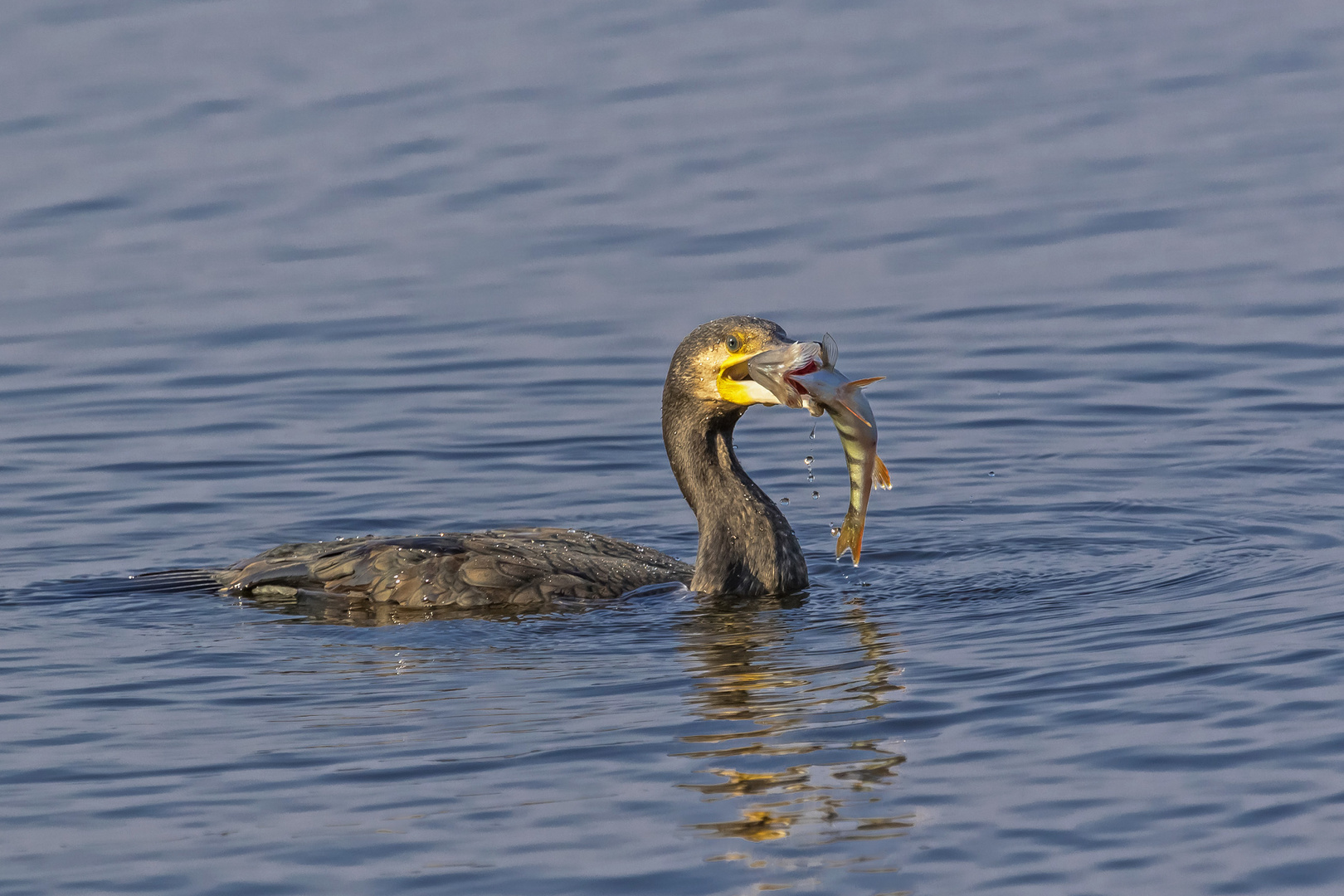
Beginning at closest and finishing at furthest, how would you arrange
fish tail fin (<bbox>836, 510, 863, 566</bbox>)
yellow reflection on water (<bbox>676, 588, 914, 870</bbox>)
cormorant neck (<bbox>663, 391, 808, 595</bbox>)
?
1. yellow reflection on water (<bbox>676, 588, 914, 870</bbox>)
2. fish tail fin (<bbox>836, 510, 863, 566</bbox>)
3. cormorant neck (<bbox>663, 391, 808, 595</bbox>)

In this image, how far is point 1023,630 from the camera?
8.99 m

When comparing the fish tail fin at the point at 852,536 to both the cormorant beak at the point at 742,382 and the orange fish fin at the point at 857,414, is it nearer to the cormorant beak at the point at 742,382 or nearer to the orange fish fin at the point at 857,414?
the orange fish fin at the point at 857,414

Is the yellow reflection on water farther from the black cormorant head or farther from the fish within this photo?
the black cormorant head

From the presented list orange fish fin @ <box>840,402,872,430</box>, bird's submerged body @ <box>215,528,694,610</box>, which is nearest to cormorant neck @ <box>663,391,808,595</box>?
bird's submerged body @ <box>215,528,694,610</box>

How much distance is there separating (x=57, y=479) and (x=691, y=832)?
6.81 m

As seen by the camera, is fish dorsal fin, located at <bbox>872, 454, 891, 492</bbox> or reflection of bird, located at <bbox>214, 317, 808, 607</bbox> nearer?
fish dorsal fin, located at <bbox>872, 454, 891, 492</bbox>

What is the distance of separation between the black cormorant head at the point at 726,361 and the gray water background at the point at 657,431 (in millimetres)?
996

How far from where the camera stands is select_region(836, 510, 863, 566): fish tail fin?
31.4 ft

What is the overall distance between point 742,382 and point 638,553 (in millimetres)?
1070

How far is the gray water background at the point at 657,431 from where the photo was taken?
690 cm

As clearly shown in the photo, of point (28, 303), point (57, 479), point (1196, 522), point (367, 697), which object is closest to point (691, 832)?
point (367, 697)

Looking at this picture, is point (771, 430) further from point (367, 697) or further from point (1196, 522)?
point (367, 697)

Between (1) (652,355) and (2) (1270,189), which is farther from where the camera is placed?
(2) (1270,189)

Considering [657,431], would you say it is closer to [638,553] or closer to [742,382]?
[638,553]
